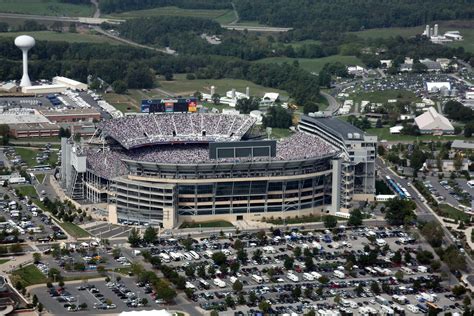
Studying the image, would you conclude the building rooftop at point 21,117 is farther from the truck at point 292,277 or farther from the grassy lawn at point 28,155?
A: the truck at point 292,277

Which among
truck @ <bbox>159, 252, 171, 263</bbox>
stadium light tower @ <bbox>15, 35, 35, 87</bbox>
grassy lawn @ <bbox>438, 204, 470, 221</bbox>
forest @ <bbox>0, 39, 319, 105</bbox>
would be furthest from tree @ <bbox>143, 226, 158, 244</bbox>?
stadium light tower @ <bbox>15, 35, 35, 87</bbox>

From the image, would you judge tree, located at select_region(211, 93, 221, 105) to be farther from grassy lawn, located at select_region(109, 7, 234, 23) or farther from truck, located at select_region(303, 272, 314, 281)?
grassy lawn, located at select_region(109, 7, 234, 23)

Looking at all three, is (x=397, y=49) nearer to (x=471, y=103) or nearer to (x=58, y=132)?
(x=471, y=103)

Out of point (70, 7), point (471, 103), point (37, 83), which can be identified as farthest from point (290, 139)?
point (70, 7)

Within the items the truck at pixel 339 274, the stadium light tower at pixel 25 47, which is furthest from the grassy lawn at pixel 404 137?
the truck at pixel 339 274

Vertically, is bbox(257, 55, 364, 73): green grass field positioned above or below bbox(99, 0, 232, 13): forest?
below

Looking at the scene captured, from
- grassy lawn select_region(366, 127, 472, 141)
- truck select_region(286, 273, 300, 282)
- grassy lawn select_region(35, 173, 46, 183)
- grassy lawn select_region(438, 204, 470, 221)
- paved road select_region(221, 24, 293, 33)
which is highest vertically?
truck select_region(286, 273, 300, 282)

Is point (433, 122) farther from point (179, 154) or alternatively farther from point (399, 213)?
point (399, 213)
